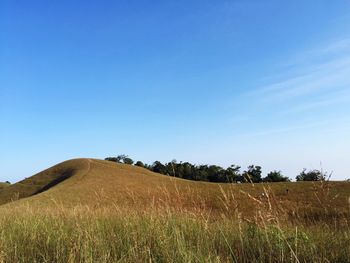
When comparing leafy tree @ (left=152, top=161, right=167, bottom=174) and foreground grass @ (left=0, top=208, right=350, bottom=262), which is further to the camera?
leafy tree @ (left=152, top=161, right=167, bottom=174)

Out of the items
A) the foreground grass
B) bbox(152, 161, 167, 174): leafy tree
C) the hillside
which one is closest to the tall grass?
the foreground grass

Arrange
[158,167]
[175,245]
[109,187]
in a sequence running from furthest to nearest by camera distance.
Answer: [158,167] → [109,187] → [175,245]

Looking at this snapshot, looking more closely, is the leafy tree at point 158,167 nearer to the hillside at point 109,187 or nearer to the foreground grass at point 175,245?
the hillside at point 109,187

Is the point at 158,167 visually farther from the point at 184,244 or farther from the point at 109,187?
the point at 184,244

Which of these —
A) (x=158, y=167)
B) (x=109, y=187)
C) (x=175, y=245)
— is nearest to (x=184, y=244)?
(x=175, y=245)

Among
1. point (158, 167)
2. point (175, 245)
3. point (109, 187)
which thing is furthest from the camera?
point (158, 167)

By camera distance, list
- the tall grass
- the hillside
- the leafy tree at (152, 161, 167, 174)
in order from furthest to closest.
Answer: the leafy tree at (152, 161, 167, 174) → the hillside → the tall grass

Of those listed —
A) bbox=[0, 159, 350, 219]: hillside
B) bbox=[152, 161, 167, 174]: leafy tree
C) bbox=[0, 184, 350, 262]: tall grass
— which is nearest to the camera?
bbox=[0, 184, 350, 262]: tall grass

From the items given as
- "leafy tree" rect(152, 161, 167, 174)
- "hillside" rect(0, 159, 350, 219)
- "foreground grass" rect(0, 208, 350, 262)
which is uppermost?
"leafy tree" rect(152, 161, 167, 174)

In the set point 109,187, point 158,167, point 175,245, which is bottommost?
point 175,245

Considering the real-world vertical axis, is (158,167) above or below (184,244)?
above

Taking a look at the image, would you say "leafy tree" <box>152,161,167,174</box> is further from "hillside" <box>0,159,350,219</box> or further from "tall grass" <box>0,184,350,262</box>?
"tall grass" <box>0,184,350,262</box>

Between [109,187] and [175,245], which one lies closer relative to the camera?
[175,245]

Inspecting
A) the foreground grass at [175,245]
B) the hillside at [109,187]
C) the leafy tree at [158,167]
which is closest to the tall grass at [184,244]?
the foreground grass at [175,245]
